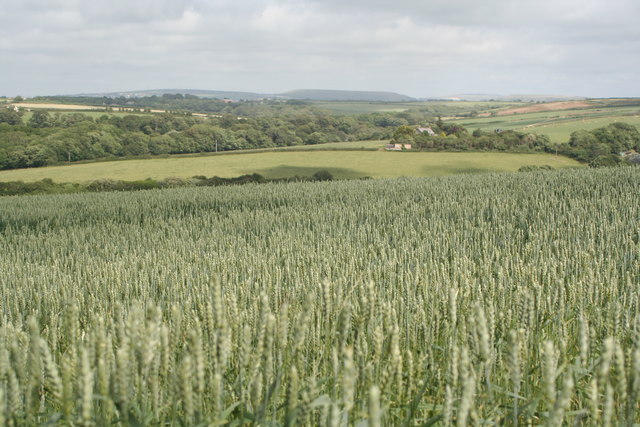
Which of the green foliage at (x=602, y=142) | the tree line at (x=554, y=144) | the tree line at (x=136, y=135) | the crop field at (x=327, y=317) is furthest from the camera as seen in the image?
the tree line at (x=136, y=135)

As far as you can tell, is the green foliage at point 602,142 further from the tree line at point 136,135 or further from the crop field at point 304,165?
the tree line at point 136,135

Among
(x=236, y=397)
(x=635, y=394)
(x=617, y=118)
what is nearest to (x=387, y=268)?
(x=236, y=397)

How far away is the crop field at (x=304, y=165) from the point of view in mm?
43781

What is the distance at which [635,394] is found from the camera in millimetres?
1533

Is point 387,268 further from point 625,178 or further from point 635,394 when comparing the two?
point 625,178

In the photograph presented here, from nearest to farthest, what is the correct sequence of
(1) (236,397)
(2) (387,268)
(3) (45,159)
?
(1) (236,397) < (2) (387,268) < (3) (45,159)

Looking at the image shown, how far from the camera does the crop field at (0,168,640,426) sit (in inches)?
68.4

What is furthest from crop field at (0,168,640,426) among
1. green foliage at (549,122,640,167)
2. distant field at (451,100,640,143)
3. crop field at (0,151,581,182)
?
distant field at (451,100,640,143)

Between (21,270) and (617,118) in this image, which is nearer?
(21,270)

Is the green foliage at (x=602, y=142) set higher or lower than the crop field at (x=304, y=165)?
higher

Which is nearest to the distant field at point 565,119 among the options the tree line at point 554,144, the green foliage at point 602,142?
the green foliage at point 602,142

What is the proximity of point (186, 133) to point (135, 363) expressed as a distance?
236 feet

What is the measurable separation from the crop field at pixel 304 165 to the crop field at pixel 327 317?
84.8ft

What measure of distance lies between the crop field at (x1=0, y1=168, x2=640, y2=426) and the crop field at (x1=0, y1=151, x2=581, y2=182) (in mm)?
25855
